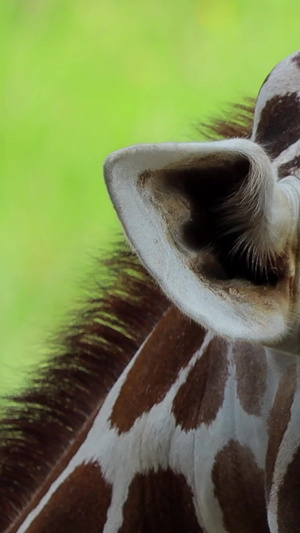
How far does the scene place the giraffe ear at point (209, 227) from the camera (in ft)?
3.11

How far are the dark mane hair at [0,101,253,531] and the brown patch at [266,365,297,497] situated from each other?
0.35 m

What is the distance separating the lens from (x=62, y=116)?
16.3ft

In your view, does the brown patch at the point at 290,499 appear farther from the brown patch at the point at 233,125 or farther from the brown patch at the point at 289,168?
the brown patch at the point at 233,125

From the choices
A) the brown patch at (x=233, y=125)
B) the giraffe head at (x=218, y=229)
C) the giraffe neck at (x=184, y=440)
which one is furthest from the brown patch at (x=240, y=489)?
the brown patch at (x=233, y=125)

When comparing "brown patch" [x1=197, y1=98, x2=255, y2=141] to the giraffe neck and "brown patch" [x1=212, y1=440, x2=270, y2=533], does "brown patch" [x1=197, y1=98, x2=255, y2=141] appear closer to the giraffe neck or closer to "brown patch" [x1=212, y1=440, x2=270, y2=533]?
the giraffe neck

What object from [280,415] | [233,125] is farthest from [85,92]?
[280,415]

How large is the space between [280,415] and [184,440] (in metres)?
0.18

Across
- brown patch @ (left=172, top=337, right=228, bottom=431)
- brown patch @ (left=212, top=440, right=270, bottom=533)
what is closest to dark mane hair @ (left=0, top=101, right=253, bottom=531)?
brown patch @ (left=172, top=337, right=228, bottom=431)

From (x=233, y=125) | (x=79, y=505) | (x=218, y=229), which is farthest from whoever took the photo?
(x=233, y=125)

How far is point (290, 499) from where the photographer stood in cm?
115

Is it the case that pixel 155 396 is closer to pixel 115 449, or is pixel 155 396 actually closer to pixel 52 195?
pixel 115 449

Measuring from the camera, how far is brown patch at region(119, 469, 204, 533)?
133 cm

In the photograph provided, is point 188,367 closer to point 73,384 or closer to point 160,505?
point 160,505

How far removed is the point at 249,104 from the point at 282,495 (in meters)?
0.65
